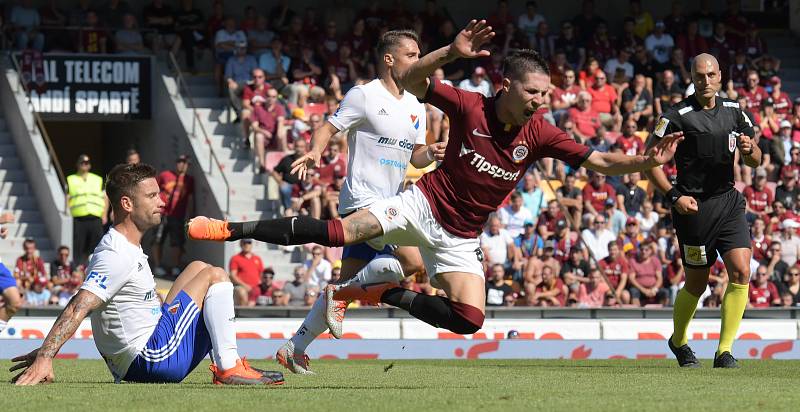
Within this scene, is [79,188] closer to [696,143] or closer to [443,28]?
[443,28]

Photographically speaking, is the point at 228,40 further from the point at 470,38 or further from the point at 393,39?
the point at 470,38

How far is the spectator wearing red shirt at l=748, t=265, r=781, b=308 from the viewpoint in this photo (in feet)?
66.4

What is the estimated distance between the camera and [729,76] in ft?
86.2

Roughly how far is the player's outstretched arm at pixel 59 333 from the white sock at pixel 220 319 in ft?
2.04

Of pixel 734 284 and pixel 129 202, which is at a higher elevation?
pixel 129 202

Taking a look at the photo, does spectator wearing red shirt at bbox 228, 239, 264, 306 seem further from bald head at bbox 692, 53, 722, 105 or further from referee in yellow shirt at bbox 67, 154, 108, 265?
bald head at bbox 692, 53, 722, 105

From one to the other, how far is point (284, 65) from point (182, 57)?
2.19 metres

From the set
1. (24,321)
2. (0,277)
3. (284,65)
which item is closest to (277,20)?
(284,65)

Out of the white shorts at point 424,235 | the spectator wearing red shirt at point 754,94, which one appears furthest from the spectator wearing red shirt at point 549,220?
the white shorts at point 424,235

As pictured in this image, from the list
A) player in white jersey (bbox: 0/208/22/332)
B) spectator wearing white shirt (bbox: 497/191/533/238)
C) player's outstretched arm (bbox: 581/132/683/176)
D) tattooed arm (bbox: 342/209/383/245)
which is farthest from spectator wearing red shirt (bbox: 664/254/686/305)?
tattooed arm (bbox: 342/209/383/245)

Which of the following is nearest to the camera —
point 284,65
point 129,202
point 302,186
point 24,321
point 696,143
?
point 129,202

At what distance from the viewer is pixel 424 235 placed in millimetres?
8859

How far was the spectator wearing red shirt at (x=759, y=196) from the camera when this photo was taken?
22.3m

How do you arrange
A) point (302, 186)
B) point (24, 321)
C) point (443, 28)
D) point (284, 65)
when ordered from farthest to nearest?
point (443, 28) → point (284, 65) → point (302, 186) → point (24, 321)
